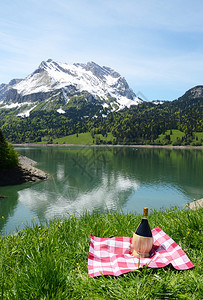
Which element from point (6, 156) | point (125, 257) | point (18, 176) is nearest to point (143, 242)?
point (125, 257)

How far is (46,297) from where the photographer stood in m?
3.22

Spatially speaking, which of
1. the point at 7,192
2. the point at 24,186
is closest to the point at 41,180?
the point at 24,186

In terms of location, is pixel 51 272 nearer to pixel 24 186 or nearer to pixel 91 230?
pixel 91 230

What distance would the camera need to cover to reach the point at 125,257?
4371 mm

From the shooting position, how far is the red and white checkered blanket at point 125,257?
3.95 meters

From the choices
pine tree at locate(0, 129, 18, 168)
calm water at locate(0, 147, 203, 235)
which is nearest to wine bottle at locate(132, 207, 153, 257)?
calm water at locate(0, 147, 203, 235)

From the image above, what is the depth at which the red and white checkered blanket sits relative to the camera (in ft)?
13.0

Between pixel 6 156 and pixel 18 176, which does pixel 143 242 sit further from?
pixel 6 156

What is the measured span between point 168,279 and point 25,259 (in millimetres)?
3118

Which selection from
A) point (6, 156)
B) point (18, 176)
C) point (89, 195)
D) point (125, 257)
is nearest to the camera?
point (125, 257)

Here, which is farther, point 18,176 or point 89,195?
point 18,176

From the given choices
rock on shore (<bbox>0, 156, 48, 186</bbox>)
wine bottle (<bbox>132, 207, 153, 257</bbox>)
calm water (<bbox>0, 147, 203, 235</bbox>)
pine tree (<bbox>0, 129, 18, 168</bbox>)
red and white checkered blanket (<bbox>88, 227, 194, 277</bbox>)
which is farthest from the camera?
pine tree (<bbox>0, 129, 18, 168</bbox>)

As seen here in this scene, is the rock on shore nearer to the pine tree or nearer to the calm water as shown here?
the pine tree

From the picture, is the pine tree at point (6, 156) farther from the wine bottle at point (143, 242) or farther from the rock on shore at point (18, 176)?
the wine bottle at point (143, 242)
